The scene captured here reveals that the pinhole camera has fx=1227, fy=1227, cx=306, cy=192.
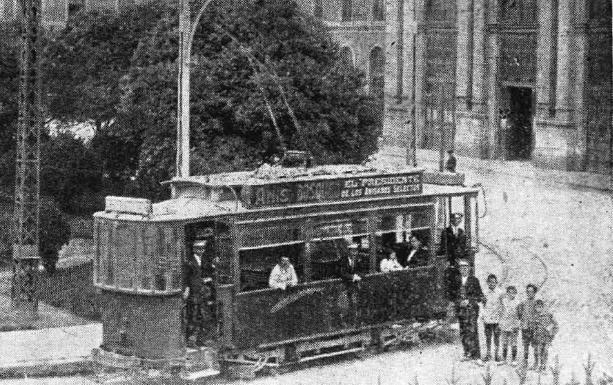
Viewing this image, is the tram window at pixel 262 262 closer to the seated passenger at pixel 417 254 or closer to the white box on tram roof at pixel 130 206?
the white box on tram roof at pixel 130 206

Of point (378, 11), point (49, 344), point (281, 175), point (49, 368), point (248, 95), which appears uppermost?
point (378, 11)

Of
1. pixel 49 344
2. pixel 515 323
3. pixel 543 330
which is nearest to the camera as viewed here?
pixel 543 330

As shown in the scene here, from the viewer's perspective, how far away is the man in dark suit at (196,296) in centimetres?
1580

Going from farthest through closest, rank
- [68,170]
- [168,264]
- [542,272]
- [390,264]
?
[68,170] → [542,272] → [390,264] → [168,264]

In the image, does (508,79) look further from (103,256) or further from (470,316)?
(103,256)

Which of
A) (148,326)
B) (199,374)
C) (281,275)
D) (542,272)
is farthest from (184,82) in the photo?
(542,272)

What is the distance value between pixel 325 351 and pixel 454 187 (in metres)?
3.47

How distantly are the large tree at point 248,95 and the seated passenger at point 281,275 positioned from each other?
8.52 meters

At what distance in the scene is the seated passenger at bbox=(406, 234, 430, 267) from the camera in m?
18.4

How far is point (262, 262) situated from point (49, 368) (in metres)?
3.28

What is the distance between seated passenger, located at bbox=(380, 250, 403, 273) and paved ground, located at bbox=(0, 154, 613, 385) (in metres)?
1.26

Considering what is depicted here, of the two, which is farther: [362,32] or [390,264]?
[362,32]

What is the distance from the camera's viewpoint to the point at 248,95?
2572 centimetres

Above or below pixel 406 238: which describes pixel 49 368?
below
